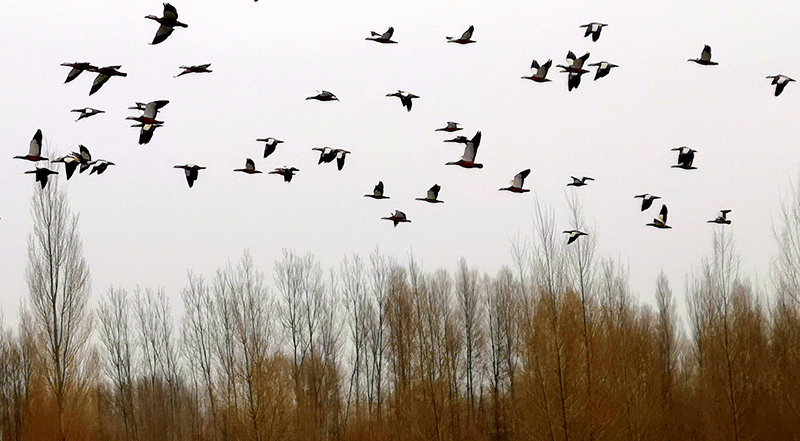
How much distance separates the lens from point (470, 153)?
18.2 meters

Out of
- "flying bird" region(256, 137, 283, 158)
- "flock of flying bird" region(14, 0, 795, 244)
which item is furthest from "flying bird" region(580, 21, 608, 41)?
"flying bird" region(256, 137, 283, 158)

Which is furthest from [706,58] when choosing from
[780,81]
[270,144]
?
[270,144]

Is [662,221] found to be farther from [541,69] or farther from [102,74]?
[102,74]

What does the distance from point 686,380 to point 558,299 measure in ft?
86.4

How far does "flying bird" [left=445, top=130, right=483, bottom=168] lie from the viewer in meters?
17.9

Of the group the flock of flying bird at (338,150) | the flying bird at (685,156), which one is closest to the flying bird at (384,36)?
the flock of flying bird at (338,150)

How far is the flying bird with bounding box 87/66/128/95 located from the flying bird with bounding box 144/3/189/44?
0.83 meters

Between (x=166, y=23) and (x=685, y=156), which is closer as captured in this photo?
(x=166, y=23)

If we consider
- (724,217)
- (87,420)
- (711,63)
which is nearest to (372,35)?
(711,63)

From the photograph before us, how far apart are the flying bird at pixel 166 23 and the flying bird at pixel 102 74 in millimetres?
832

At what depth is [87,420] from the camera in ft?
85.6

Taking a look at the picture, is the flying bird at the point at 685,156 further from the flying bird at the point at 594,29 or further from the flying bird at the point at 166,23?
the flying bird at the point at 166,23

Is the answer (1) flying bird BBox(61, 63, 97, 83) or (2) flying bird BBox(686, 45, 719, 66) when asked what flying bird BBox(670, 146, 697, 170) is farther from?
(1) flying bird BBox(61, 63, 97, 83)

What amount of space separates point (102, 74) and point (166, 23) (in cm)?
→ 218
